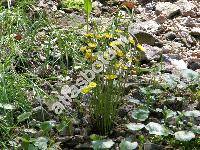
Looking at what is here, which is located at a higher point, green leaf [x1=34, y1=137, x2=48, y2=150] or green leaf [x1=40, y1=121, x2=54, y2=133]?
green leaf [x1=40, y1=121, x2=54, y2=133]

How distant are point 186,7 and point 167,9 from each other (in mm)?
173

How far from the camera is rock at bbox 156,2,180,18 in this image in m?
3.68

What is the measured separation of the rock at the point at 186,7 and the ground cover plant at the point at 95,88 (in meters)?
0.38

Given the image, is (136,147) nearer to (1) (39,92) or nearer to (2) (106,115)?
(2) (106,115)

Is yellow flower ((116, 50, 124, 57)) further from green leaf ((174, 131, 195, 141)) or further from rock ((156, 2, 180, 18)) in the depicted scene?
rock ((156, 2, 180, 18))

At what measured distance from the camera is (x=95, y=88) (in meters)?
2.33

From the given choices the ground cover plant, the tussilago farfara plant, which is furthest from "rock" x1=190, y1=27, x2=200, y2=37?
the tussilago farfara plant

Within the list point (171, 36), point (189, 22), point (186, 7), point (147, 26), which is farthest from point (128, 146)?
point (186, 7)

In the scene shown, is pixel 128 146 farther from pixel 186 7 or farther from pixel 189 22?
pixel 186 7

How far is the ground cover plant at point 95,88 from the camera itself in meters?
2.28

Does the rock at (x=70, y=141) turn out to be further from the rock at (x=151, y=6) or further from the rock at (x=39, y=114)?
the rock at (x=151, y=6)

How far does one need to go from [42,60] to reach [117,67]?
815 mm

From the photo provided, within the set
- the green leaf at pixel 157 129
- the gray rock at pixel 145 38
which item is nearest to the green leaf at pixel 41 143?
the green leaf at pixel 157 129

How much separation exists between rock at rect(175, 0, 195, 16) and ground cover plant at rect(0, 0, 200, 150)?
0.38m
